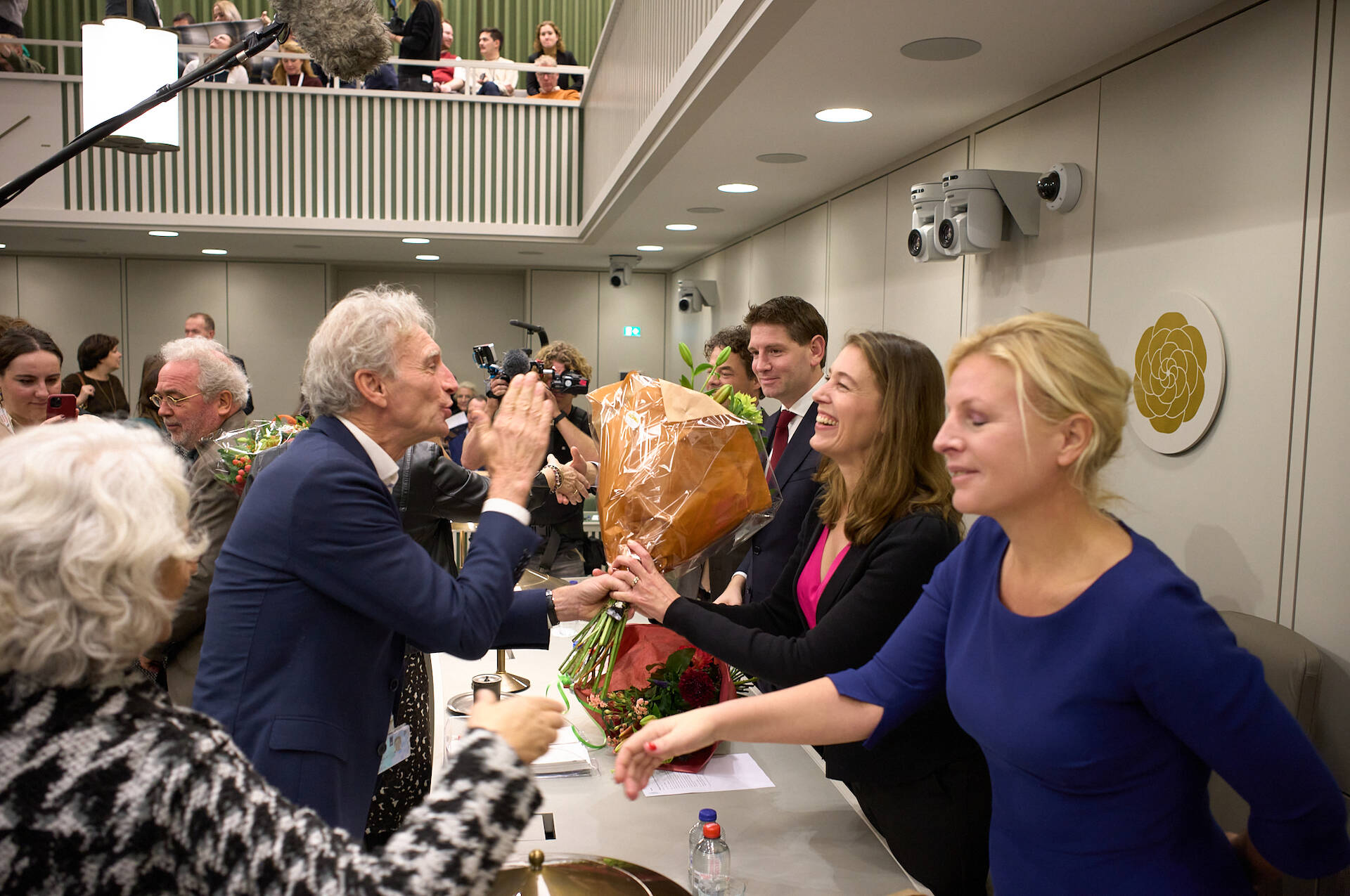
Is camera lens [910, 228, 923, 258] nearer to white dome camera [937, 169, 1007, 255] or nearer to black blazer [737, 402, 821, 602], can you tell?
white dome camera [937, 169, 1007, 255]

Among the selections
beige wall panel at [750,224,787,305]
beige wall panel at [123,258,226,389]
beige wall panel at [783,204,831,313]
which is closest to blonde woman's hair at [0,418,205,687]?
beige wall panel at [783,204,831,313]

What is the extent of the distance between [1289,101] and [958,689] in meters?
2.04

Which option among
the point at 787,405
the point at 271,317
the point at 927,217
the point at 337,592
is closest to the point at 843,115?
the point at 927,217

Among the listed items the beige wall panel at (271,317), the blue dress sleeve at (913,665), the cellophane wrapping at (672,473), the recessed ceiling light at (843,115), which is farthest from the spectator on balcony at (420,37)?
the blue dress sleeve at (913,665)

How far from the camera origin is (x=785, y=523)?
284cm

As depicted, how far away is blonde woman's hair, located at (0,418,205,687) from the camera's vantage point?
0.87 metres

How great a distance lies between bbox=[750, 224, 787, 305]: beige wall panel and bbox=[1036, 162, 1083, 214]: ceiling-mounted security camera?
11.3 ft

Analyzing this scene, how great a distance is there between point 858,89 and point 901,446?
7.02 ft

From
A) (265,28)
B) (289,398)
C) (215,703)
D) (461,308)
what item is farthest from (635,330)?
(215,703)

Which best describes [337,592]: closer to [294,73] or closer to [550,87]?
[550,87]

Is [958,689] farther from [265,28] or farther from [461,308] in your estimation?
[461,308]

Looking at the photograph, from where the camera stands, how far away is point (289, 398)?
10.7 meters

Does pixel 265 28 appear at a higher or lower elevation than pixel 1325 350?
higher

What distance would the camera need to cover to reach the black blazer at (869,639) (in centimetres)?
171
